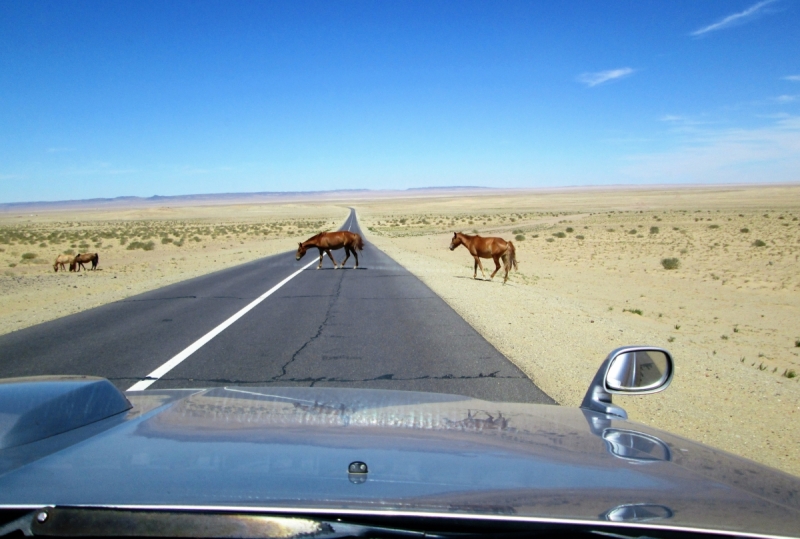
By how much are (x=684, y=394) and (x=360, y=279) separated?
13177 millimetres

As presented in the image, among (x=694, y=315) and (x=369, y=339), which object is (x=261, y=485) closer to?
(x=369, y=339)

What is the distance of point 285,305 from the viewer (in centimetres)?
1459

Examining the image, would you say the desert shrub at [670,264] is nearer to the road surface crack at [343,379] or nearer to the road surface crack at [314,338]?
the road surface crack at [314,338]

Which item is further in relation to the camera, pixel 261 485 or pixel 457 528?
pixel 261 485

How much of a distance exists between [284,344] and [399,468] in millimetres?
7771

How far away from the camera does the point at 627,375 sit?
3910mm

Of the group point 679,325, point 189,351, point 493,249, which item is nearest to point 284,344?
point 189,351

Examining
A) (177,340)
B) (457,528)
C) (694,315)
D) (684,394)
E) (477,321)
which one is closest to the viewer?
(457,528)

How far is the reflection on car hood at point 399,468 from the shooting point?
2145 millimetres

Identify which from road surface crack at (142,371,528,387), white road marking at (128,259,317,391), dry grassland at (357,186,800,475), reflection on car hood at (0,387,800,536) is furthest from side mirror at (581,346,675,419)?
white road marking at (128,259,317,391)

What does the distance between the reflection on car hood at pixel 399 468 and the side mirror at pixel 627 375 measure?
0.52 feet


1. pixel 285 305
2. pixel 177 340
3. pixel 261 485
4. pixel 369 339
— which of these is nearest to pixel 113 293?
pixel 285 305

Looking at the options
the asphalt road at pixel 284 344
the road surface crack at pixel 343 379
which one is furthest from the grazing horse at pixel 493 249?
the road surface crack at pixel 343 379

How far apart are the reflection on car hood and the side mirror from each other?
158 mm
